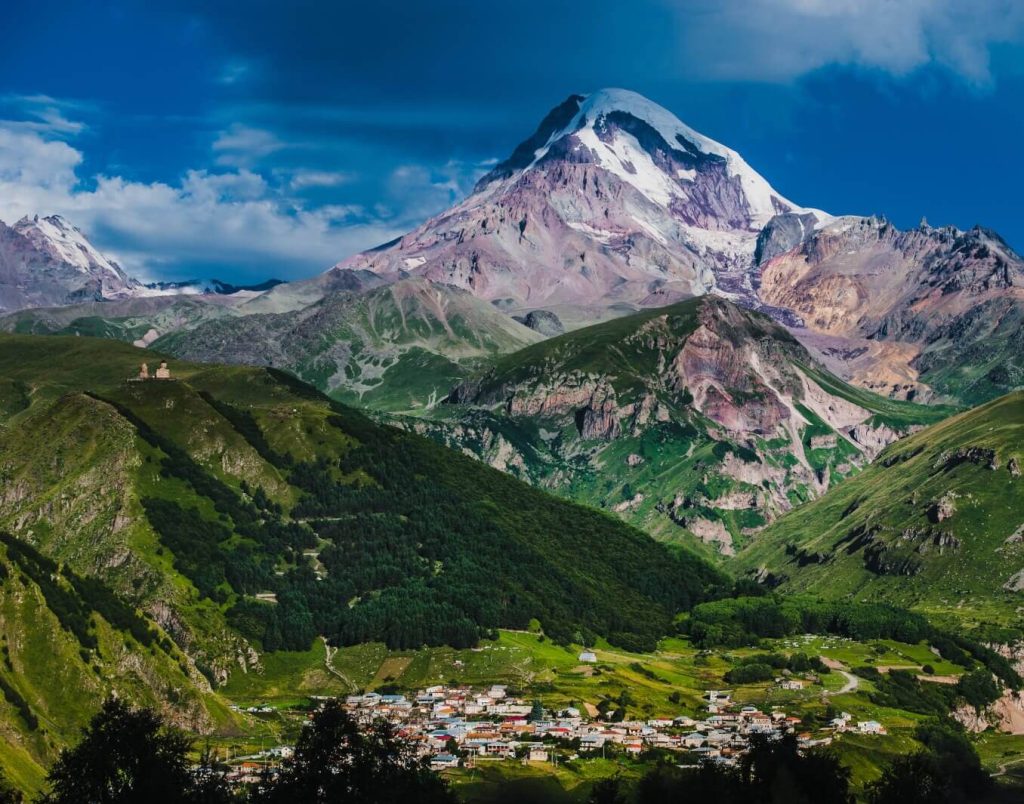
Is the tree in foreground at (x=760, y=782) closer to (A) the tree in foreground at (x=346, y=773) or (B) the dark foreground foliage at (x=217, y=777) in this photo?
(A) the tree in foreground at (x=346, y=773)

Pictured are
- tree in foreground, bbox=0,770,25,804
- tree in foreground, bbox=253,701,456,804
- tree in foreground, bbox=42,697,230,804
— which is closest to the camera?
tree in foreground, bbox=42,697,230,804

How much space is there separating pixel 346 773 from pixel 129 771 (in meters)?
24.9

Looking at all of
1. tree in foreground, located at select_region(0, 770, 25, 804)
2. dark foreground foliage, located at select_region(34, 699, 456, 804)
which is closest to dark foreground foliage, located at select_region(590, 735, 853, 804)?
dark foreground foliage, located at select_region(34, 699, 456, 804)

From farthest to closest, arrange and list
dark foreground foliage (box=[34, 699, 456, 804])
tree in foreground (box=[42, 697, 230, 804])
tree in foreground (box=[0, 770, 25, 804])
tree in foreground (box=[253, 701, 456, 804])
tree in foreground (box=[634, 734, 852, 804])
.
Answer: tree in foreground (box=[634, 734, 852, 804]) → tree in foreground (box=[253, 701, 456, 804]) → dark foreground foliage (box=[34, 699, 456, 804]) → tree in foreground (box=[0, 770, 25, 804]) → tree in foreground (box=[42, 697, 230, 804])

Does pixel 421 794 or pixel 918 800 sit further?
pixel 918 800

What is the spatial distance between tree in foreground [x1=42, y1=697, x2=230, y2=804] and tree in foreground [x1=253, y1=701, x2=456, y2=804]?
795 centimetres

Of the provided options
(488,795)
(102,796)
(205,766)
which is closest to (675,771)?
(488,795)

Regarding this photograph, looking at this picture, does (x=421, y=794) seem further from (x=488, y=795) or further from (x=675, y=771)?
(x=675, y=771)

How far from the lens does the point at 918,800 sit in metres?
181

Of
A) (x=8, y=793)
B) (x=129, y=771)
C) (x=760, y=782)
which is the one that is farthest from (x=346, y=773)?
(x=760, y=782)

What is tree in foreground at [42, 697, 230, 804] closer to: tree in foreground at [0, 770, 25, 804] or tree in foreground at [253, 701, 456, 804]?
tree in foreground at [0, 770, 25, 804]

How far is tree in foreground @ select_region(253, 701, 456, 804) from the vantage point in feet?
518

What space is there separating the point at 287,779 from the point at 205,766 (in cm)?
2213

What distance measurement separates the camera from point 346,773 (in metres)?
161
